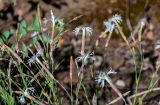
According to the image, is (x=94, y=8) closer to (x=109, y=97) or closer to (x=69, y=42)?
(x=69, y=42)

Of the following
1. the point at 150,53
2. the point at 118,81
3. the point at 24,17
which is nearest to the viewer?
the point at 118,81

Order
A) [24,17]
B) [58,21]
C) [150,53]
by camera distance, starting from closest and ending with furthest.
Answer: [58,21], [150,53], [24,17]

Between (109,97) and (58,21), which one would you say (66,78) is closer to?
(109,97)

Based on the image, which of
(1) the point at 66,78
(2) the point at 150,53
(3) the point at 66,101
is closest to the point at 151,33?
(2) the point at 150,53

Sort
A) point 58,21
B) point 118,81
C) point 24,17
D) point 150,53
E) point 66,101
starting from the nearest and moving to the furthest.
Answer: point 58,21 → point 66,101 → point 118,81 → point 150,53 → point 24,17

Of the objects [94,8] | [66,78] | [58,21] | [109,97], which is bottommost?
[109,97]

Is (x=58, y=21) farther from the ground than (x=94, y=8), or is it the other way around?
(x=94, y=8)

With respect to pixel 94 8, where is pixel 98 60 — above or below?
below

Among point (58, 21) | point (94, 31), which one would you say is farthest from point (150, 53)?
point (58, 21)

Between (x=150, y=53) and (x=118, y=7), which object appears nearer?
(x=150, y=53)
